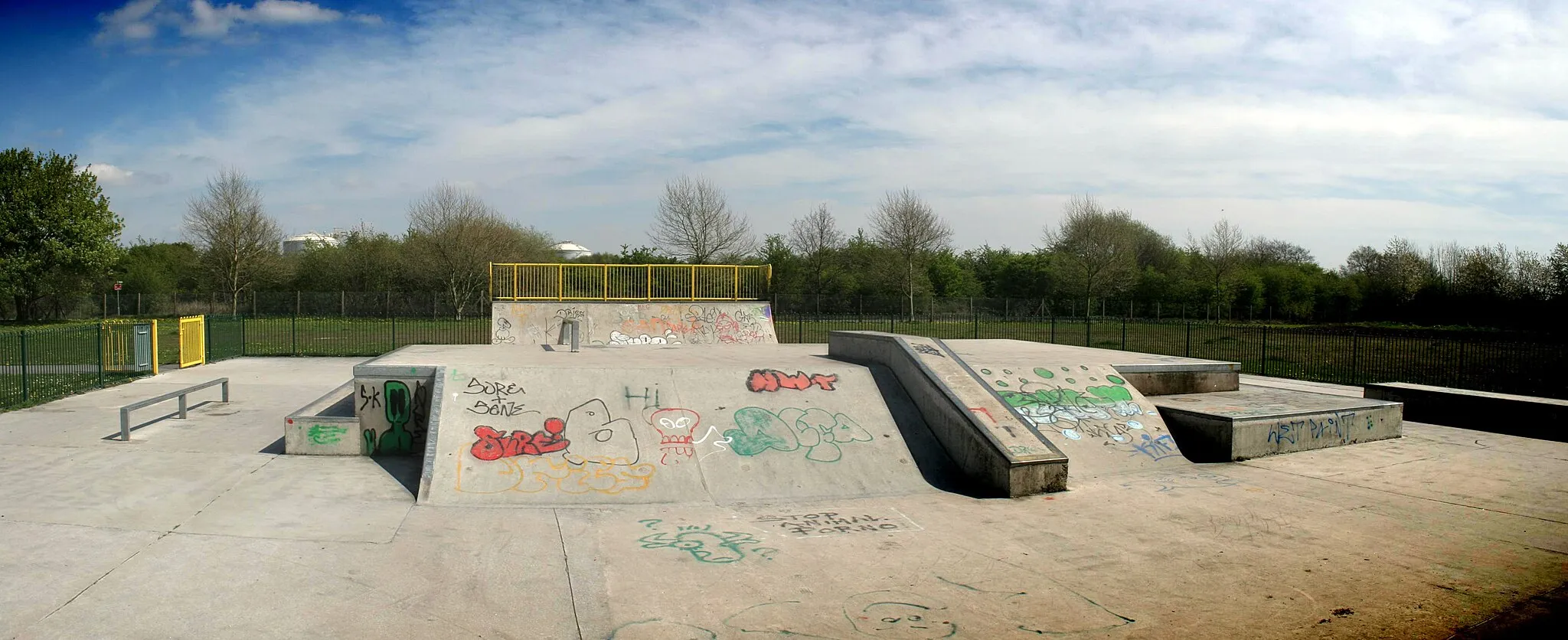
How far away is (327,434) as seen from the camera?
10.5 metres

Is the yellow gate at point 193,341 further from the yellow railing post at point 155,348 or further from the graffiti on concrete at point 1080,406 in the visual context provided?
the graffiti on concrete at point 1080,406

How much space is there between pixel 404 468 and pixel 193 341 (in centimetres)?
1446

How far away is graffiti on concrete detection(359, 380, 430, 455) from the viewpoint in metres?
10.6

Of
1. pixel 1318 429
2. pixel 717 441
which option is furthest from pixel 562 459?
pixel 1318 429

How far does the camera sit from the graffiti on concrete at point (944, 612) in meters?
5.32

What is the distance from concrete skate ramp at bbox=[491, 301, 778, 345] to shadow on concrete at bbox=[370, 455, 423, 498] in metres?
10.5

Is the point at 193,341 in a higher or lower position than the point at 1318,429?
higher

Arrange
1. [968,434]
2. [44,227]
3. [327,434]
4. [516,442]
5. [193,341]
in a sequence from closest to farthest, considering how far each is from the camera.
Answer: [516,442] < [968,434] < [327,434] < [193,341] < [44,227]

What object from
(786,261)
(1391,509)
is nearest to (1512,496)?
(1391,509)

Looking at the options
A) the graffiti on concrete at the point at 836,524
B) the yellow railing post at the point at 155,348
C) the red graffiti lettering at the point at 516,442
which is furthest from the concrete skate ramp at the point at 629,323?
the graffiti on concrete at the point at 836,524

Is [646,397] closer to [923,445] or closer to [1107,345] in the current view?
[923,445]

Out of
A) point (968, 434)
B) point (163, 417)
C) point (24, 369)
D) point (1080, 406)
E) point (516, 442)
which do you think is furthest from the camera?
point (24, 369)

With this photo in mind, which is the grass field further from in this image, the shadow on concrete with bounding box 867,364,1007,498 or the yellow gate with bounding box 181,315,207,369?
the shadow on concrete with bounding box 867,364,1007,498

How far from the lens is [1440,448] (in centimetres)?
1195
